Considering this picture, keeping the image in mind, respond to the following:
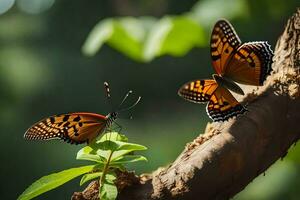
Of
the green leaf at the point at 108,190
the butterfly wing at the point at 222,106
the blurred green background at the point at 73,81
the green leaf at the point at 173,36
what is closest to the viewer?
the green leaf at the point at 108,190

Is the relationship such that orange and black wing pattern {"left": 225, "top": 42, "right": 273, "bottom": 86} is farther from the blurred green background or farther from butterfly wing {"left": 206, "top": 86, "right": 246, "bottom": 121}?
the blurred green background

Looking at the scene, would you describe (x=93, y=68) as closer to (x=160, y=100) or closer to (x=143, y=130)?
(x=160, y=100)

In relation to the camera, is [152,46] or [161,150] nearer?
[152,46]

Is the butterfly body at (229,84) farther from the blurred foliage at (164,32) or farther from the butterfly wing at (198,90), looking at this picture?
the blurred foliage at (164,32)

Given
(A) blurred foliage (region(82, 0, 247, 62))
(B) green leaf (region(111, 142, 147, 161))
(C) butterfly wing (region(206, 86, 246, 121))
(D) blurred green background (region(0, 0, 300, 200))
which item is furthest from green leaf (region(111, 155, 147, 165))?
(D) blurred green background (region(0, 0, 300, 200))

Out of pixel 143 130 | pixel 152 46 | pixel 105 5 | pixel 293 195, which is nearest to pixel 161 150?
pixel 143 130

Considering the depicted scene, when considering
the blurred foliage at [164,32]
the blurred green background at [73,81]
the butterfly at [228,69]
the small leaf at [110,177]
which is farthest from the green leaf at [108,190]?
the blurred green background at [73,81]

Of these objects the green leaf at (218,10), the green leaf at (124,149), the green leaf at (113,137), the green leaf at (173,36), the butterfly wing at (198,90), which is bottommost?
the green leaf at (124,149)
